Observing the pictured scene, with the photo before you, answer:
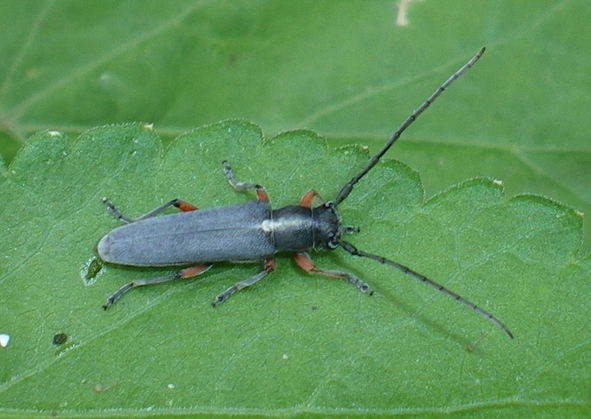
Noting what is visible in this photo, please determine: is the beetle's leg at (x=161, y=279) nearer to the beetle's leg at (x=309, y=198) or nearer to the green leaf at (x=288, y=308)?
the green leaf at (x=288, y=308)

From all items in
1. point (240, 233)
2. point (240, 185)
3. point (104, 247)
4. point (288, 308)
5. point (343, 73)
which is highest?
point (343, 73)

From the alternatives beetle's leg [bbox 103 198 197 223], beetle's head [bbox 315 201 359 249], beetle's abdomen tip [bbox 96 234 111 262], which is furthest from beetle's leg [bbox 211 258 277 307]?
beetle's abdomen tip [bbox 96 234 111 262]

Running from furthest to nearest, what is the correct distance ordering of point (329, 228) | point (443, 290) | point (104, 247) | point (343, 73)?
point (343, 73), point (329, 228), point (104, 247), point (443, 290)

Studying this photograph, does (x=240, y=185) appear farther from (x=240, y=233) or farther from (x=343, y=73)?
(x=343, y=73)

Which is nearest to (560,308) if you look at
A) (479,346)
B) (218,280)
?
(479,346)

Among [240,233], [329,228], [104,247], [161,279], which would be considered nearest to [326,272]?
[329,228]

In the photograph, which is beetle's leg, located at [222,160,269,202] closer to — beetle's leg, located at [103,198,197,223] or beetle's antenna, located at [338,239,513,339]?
beetle's leg, located at [103,198,197,223]
